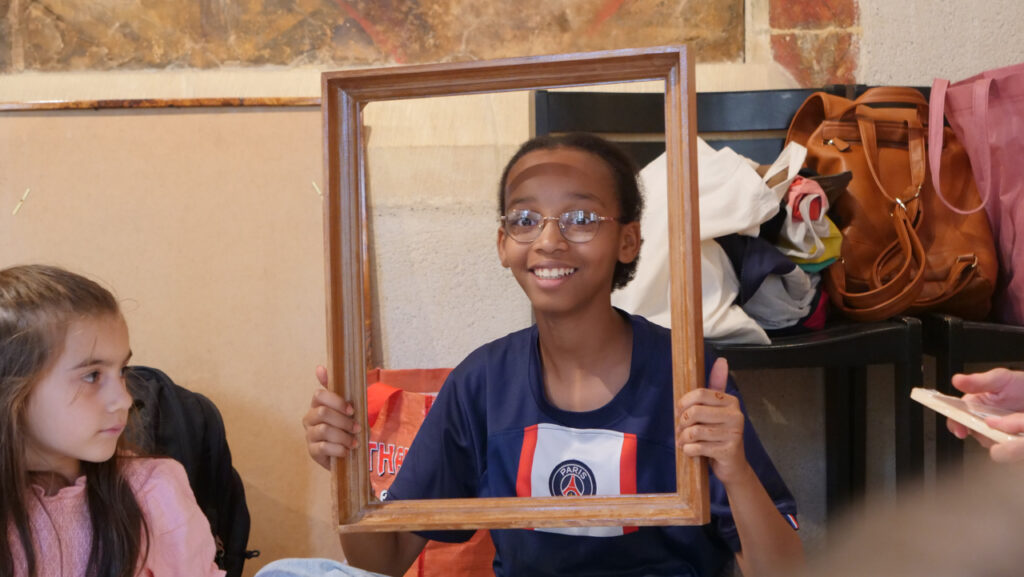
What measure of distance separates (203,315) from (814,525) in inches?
64.2

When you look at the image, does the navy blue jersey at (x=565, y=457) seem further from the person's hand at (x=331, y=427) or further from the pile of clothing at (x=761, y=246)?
the pile of clothing at (x=761, y=246)

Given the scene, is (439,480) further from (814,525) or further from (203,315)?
(814,525)

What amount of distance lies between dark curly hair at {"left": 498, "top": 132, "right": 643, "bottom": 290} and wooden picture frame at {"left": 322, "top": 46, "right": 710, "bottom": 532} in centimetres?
7

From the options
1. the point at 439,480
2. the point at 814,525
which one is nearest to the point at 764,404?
the point at 814,525

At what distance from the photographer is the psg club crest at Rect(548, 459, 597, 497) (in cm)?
104

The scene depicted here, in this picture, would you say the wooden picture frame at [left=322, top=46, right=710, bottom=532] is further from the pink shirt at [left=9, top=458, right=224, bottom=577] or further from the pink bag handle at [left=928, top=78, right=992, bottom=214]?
the pink bag handle at [left=928, top=78, right=992, bottom=214]

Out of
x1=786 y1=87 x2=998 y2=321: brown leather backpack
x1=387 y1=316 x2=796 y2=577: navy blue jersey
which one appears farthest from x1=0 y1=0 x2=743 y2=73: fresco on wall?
x1=387 y1=316 x2=796 y2=577: navy blue jersey

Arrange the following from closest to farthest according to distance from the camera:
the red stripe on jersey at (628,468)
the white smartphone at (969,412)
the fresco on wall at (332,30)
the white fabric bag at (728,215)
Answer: the white smartphone at (969,412) → the red stripe on jersey at (628,468) → the white fabric bag at (728,215) → the fresco on wall at (332,30)

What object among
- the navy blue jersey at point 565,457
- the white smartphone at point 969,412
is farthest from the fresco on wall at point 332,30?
the white smartphone at point 969,412

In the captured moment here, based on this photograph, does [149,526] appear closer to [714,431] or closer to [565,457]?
[565,457]

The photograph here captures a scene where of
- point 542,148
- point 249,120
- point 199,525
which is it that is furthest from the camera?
point 249,120

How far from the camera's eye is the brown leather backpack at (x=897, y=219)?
1678mm

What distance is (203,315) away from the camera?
2002 mm

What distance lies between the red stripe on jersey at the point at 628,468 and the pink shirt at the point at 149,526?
65 cm
